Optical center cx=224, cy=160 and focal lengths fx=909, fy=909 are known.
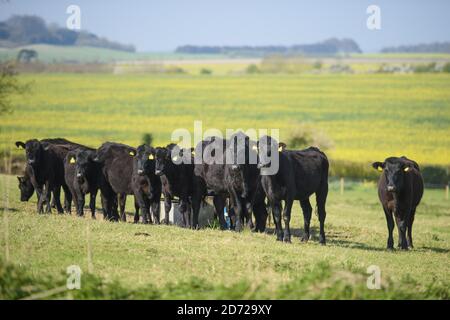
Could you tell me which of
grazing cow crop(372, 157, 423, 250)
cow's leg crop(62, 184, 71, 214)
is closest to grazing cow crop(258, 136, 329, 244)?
grazing cow crop(372, 157, 423, 250)

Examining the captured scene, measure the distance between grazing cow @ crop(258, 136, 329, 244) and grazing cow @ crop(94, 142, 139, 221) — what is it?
4.14 metres

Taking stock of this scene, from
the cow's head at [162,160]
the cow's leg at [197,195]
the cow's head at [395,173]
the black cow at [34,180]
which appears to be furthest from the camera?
the black cow at [34,180]

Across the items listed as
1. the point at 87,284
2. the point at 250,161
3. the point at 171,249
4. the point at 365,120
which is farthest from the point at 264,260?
the point at 365,120

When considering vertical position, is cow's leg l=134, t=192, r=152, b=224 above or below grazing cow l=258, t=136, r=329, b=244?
below

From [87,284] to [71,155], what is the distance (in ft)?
38.3

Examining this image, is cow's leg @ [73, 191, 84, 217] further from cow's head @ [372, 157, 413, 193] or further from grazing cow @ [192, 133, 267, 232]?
cow's head @ [372, 157, 413, 193]

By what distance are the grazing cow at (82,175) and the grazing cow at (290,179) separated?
4722 millimetres

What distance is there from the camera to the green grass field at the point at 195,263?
37.7ft

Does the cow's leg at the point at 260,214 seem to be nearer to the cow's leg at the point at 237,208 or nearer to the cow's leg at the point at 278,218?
the cow's leg at the point at 237,208

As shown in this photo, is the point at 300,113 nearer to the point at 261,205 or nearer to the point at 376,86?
the point at 376,86

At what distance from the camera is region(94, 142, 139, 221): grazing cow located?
2262cm

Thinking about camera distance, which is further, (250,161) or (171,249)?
(250,161)

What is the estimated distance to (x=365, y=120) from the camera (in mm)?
66312

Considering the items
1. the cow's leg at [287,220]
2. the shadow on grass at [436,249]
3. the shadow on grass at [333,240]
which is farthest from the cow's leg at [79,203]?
the shadow on grass at [436,249]
